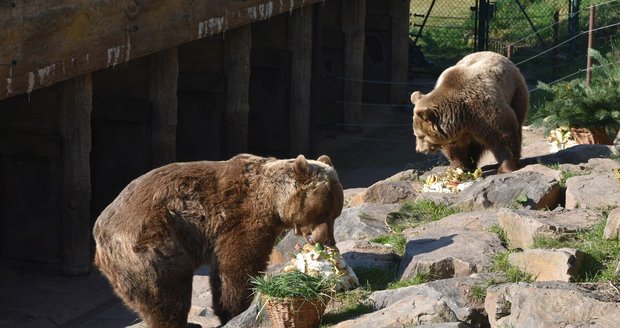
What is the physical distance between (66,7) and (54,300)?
9.82 ft

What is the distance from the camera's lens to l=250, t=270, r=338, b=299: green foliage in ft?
22.5

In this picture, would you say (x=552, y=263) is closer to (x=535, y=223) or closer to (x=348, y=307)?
(x=535, y=223)

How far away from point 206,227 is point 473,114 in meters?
4.46

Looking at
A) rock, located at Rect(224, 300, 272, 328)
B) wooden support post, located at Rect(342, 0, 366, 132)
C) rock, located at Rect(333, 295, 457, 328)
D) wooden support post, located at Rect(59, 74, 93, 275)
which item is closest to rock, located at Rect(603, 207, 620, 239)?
rock, located at Rect(333, 295, 457, 328)

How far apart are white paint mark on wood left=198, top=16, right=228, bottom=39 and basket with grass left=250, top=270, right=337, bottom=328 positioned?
7851 millimetres

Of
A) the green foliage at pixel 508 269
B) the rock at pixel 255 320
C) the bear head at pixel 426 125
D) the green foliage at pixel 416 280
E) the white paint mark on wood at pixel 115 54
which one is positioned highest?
the white paint mark on wood at pixel 115 54

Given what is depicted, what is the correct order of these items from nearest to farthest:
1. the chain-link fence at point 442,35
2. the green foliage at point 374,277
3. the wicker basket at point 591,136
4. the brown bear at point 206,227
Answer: the brown bear at point 206,227, the green foliage at point 374,277, the wicker basket at point 591,136, the chain-link fence at point 442,35

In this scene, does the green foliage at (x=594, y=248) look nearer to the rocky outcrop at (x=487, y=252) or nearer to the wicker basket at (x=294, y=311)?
the rocky outcrop at (x=487, y=252)

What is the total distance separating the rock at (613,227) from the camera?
7.63 metres

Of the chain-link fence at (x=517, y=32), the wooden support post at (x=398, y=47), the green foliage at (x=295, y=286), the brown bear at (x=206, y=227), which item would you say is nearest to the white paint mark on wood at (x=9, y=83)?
the brown bear at (x=206, y=227)

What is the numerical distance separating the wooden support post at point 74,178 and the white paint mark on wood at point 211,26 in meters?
2.43

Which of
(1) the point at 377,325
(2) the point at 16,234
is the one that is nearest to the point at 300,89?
(2) the point at 16,234

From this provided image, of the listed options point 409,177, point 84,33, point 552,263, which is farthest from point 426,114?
point 552,263

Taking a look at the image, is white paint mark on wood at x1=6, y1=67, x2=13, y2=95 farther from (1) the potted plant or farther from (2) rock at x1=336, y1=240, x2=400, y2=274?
(1) the potted plant
